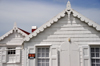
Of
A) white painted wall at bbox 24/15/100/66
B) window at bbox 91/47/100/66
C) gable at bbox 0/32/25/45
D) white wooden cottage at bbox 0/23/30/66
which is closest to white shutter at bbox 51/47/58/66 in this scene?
white painted wall at bbox 24/15/100/66

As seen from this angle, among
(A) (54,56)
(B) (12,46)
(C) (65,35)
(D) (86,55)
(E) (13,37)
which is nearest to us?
(D) (86,55)

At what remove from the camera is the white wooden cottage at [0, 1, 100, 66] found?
38.2 ft

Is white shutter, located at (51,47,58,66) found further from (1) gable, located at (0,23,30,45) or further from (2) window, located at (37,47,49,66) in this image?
(1) gable, located at (0,23,30,45)

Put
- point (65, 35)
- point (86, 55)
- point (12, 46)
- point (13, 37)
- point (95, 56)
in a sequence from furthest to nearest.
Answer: point (13, 37) < point (12, 46) < point (65, 35) < point (95, 56) < point (86, 55)

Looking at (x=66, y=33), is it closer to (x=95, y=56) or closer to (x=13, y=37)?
(x=95, y=56)

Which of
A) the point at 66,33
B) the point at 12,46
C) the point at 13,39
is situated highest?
the point at 66,33

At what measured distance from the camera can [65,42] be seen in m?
11.8

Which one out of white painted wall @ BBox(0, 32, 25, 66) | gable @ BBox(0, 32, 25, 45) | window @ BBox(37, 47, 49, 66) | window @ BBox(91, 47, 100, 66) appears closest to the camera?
window @ BBox(91, 47, 100, 66)

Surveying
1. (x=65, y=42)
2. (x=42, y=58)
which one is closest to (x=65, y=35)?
(x=65, y=42)

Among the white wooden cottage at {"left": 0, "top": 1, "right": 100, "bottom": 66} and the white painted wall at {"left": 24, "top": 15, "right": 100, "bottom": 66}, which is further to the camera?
the white painted wall at {"left": 24, "top": 15, "right": 100, "bottom": 66}

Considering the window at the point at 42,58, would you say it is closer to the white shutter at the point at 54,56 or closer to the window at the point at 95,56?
the white shutter at the point at 54,56

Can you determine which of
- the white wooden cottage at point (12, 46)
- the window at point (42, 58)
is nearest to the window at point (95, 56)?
the window at point (42, 58)

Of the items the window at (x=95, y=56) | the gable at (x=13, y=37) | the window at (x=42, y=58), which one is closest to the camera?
the window at (x=95, y=56)

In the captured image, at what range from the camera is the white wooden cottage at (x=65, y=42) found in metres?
11.6
